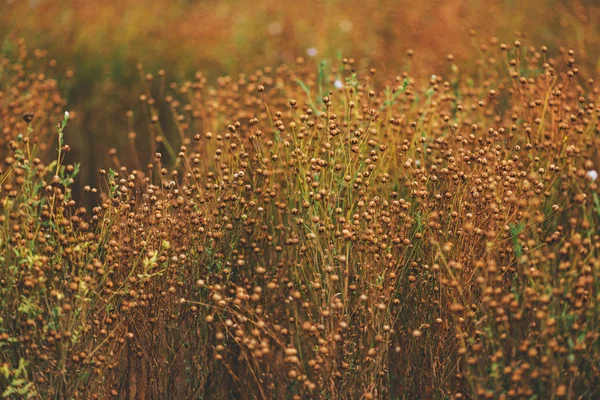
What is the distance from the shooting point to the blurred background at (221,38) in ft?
14.9

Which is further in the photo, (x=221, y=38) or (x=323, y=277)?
(x=221, y=38)

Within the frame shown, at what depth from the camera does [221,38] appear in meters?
5.45

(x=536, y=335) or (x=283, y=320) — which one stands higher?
(x=536, y=335)

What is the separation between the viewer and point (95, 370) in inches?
82.7

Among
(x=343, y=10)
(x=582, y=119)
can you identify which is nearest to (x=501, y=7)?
(x=343, y=10)

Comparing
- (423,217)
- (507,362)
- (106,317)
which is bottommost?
(507,362)

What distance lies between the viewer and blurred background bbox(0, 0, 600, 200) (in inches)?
178

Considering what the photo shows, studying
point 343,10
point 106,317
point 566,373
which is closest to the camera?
point 566,373

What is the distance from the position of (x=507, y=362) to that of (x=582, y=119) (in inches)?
50.0

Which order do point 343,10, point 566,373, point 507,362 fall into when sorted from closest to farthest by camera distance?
point 566,373 < point 507,362 < point 343,10

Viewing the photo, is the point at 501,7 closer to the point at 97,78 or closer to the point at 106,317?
the point at 97,78

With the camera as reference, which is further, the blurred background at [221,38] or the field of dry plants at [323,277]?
the blurred background at [221,38]

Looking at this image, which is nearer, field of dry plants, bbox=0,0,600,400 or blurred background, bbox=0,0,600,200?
field of dry plants, bbox=0,0,600,400

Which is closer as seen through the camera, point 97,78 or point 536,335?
point 536,335
